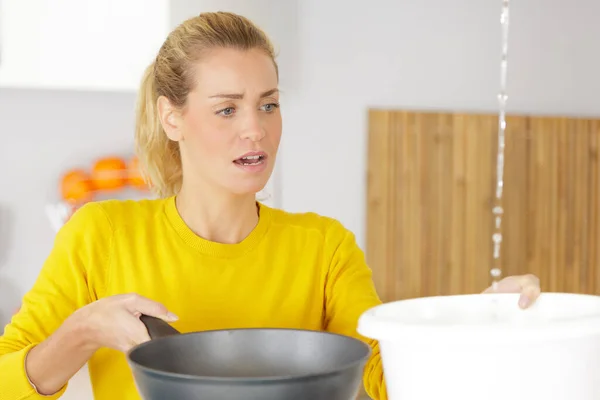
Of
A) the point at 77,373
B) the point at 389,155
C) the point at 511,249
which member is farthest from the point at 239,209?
the point at 511,249

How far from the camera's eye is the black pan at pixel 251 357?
31.0 inches

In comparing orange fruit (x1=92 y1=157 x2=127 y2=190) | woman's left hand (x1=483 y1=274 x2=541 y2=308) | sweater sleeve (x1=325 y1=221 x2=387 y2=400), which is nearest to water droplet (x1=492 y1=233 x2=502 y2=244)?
orange fruit (x1=92 y1=157 x2=127 y2=190)

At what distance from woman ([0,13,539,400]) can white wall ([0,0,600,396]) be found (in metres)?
1.49

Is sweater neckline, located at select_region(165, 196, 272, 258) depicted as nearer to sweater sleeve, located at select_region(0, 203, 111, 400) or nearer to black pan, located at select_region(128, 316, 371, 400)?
sweater sleeve, located at select_region(0, 203, 111, 400)

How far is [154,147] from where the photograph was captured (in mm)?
1628

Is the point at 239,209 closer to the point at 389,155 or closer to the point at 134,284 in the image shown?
the point at 134,284

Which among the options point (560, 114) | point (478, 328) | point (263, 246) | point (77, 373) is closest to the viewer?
point (478, 328)

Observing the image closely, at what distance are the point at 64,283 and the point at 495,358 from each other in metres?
0.81

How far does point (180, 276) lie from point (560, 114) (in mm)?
2681

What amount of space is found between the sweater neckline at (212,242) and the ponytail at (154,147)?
13 cm

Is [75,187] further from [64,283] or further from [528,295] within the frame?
[528,295]

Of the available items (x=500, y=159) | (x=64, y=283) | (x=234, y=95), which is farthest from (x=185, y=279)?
(x=500, y=159)

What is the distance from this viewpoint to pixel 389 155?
351cm

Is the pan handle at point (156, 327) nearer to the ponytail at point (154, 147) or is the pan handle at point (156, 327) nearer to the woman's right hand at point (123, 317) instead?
the woman's right hand at point (123, 317)
